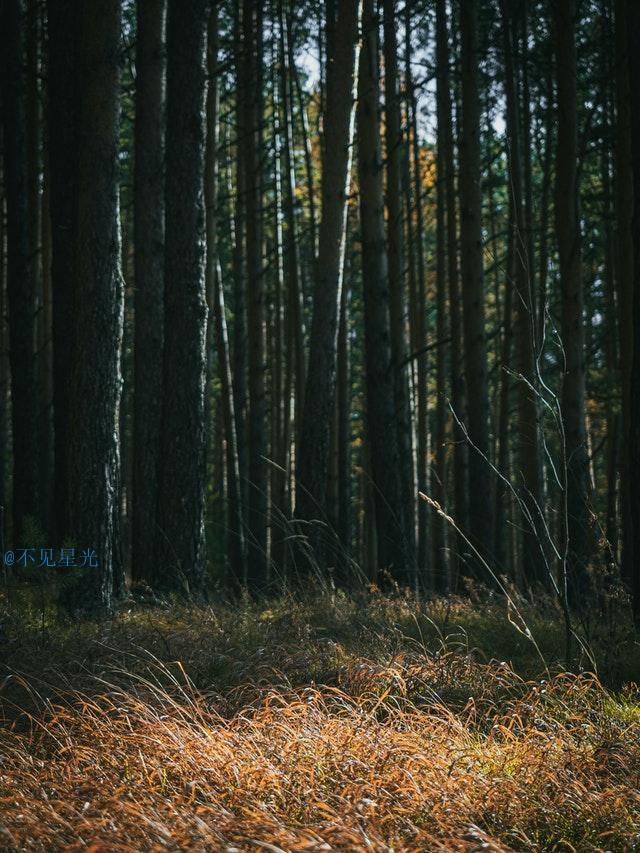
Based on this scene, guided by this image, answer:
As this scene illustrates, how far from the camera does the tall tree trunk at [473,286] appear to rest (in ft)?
37.1

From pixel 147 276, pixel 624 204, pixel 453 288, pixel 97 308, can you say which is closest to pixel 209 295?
pixel 147 276

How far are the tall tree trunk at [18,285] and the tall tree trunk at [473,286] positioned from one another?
18.4ft

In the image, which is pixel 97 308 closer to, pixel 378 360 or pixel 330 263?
pixel 330 263

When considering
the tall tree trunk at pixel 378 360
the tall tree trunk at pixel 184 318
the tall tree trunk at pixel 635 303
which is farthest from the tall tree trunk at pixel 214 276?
the tall tree trunk at pixel 635 303

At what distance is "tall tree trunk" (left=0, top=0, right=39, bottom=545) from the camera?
1106 centimetres

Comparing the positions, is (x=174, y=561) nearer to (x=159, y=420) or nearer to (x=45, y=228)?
(x=159, y=420)

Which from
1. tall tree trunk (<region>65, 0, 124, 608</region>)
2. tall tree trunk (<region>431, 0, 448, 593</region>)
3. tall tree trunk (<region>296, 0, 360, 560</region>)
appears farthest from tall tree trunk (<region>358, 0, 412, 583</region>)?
tall tree trunk (<region>65, 0, 124, 608</region>)

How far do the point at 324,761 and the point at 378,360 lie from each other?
7.14 metres

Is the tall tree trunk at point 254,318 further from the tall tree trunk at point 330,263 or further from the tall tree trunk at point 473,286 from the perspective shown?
the tall tree trunk at point 330,263

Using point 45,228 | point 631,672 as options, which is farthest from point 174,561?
point 45,228

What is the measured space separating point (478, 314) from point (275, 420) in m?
10.4

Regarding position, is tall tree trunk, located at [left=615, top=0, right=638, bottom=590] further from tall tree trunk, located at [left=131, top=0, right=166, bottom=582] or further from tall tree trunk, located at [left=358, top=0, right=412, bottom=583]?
tall tree trunk, located at [left=131, top=0, right=166, bottom=582]

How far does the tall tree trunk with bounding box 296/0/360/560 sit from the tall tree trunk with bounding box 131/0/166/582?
1.68 metres

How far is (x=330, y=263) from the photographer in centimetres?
942
